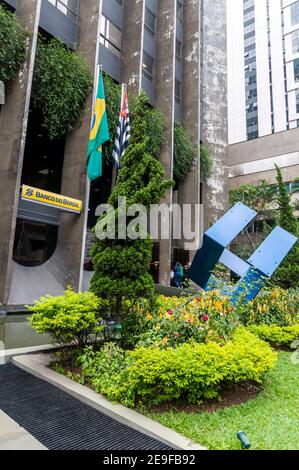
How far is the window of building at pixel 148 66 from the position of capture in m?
19.9

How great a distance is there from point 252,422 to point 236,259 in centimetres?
585

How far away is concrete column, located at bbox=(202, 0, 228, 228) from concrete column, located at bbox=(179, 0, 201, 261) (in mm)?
3295

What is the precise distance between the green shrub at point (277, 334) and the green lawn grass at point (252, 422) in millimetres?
2421

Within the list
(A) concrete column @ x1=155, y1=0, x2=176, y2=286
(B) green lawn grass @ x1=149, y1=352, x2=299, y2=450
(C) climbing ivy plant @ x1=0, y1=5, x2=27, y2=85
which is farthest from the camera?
(A) concrete column @ x1=155, y1=0, x2=176, y2=286

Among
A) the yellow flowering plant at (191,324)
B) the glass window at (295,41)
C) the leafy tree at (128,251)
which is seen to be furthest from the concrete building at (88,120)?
the glass window at (295,41)

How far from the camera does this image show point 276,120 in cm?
6106

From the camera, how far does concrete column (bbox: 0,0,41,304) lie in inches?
445

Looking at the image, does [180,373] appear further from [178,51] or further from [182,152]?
[178,51]

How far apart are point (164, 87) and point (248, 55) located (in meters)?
58.4

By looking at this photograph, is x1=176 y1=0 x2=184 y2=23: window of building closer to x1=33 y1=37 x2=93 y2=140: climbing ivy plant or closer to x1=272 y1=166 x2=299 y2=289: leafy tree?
x1=33 y1=37 x2=93 y2=140: climbing ivy plant

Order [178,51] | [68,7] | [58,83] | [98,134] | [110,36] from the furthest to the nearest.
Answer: [178,51] < [110,36] < [68,7] < [58,83] < [98,134]

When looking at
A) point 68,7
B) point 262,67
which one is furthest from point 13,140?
point 262,67

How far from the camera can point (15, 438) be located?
3062 millimetres

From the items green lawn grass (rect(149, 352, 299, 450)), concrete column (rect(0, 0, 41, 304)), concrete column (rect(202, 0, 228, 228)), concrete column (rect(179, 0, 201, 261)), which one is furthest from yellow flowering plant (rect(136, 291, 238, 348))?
concrete column (rect(202, 0, 228, 228))
